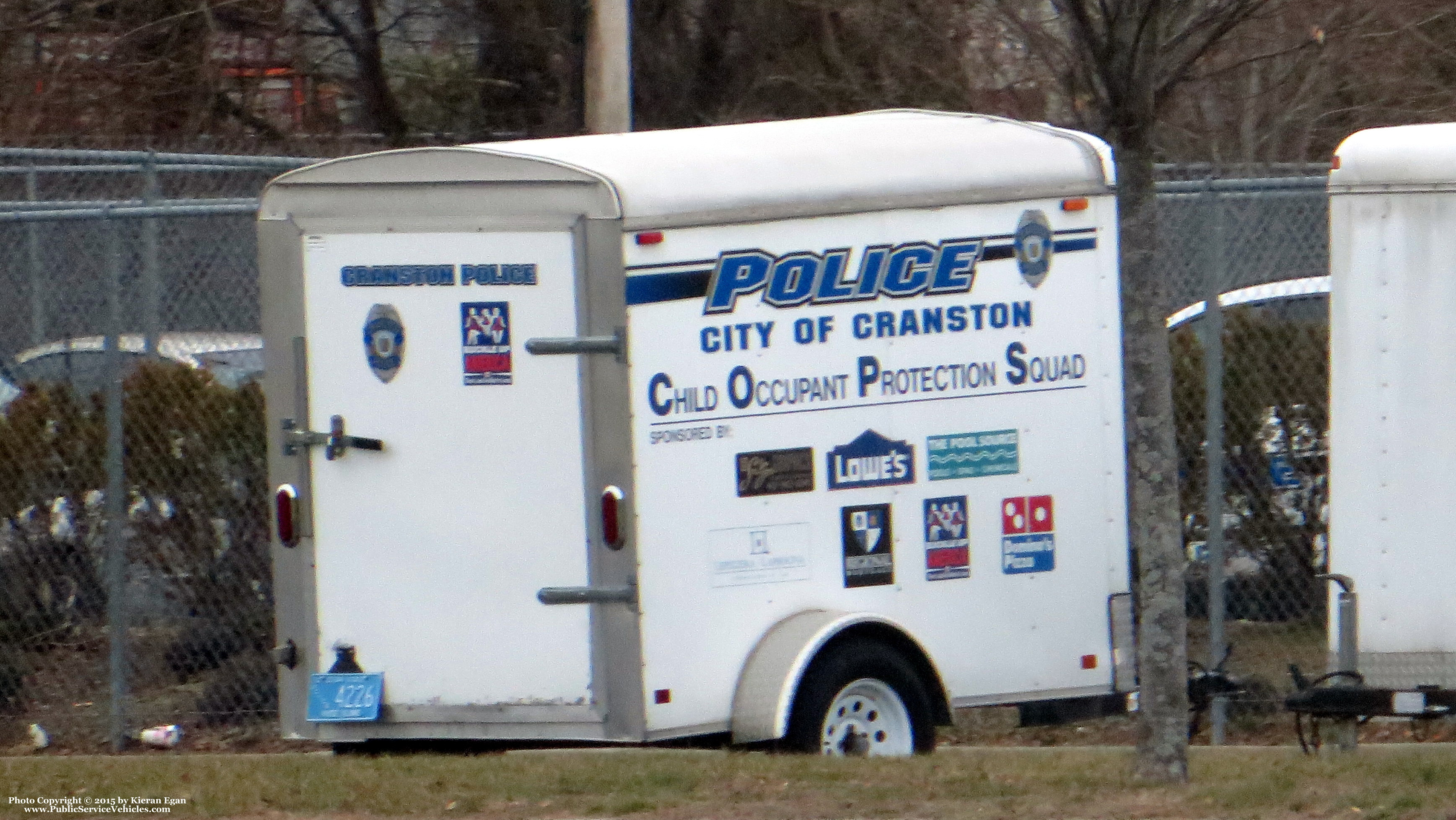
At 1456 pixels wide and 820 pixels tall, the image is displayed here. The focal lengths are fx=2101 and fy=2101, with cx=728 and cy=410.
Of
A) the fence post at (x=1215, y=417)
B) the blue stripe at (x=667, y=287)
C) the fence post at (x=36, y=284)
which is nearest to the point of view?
the blue stripe at (x=667, y=287)

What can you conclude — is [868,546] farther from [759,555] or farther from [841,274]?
[841,274]

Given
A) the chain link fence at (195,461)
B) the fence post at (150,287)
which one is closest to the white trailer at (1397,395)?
the chain link fence at (195,461)

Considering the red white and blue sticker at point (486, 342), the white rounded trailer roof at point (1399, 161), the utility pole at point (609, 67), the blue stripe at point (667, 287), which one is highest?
the utility pole at point (609, 67)

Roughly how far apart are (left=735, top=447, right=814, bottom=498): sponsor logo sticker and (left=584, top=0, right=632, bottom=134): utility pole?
13.5ft

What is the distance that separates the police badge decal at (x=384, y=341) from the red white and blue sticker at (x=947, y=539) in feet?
6.35

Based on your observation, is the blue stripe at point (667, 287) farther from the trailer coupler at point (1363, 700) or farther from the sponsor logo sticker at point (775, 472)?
the trailer coupler at point (1363, 700)

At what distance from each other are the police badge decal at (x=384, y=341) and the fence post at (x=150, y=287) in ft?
8.50

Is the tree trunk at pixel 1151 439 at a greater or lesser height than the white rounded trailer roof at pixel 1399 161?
lesser

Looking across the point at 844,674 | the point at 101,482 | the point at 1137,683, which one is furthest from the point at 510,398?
the point at 101,482

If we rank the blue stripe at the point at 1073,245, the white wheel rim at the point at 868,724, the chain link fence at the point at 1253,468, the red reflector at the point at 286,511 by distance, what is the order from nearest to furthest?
the white wheel rim at the point at 868,724
the red reflector at the point at 286,511
the blue stripe at the point at 1073,245
the chain link fence at the point at 1253,468

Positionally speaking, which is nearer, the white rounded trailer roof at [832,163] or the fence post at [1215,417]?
the white rounded trailer roof at [832,163]

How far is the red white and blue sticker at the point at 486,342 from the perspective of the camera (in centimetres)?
703

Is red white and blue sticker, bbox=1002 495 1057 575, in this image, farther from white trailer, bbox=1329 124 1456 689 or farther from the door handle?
the door handle

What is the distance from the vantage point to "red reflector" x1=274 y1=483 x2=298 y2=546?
7488mm
